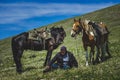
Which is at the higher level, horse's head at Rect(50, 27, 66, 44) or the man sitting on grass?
horse's head at Rect(50, 27, 66, 44)

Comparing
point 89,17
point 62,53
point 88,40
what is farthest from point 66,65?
point 89,17

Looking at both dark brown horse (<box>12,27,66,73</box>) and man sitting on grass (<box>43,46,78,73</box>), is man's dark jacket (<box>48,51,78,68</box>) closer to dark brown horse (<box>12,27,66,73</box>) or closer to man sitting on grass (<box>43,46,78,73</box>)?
man sitting on grass (<box>43,46,78,73</box>)

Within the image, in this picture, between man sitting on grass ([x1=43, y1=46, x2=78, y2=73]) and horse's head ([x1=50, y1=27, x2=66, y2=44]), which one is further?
horse's head ([x1=50, y1=27, x2=66, y2=44])

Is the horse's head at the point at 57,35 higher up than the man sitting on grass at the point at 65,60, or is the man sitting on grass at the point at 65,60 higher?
the horse's head at the point at 57,35

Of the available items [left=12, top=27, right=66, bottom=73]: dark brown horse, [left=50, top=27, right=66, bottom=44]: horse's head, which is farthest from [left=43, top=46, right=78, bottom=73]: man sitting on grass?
[left=50, top=27, right=66, bottom=44]: horse's head

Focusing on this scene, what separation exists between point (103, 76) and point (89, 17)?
3273 inches

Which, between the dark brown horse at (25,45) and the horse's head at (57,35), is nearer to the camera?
the dark brown horse at (25,45)

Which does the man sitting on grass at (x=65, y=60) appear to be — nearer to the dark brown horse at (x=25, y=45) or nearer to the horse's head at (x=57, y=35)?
the dark brown horse at (x=25, y=45)

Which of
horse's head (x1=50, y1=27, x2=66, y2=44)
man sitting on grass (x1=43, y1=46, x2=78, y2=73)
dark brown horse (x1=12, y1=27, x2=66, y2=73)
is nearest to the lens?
man sitting on grass (x1=43, y1=46, x2=78, y2=73)

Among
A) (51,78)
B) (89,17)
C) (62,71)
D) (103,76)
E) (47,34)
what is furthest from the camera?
(89,17)

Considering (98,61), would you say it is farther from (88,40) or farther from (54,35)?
(54,35)

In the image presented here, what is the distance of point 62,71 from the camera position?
76.0 ft

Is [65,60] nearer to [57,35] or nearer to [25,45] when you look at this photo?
[25,45]

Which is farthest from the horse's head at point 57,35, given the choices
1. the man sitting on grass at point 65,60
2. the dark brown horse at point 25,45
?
the man sitting on grass at point 65,60
